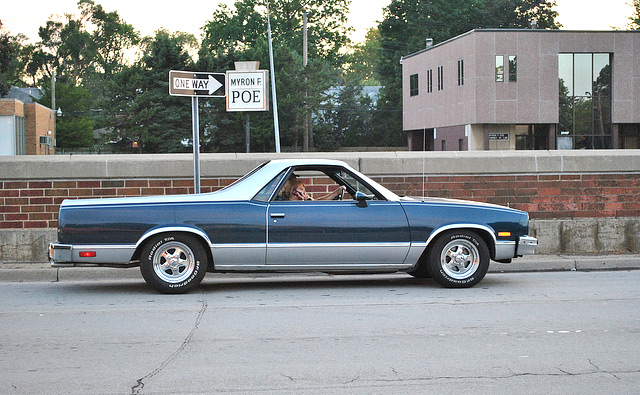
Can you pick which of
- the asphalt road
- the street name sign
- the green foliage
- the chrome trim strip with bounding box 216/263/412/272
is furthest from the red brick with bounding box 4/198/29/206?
the green foliage

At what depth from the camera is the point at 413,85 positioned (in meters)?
59.6

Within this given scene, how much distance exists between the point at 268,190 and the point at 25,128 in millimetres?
53202

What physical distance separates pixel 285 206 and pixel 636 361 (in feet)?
14.1

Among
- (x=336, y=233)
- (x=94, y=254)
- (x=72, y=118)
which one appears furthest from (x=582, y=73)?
(x=72, y=118)

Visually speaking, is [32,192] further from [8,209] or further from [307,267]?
[307,267]

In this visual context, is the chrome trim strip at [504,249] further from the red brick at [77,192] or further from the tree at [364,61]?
the tree at [364,61]

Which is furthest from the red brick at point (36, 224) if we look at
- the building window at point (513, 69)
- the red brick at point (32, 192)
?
the building window at point (513, 69)

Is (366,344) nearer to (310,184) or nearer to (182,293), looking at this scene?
(182,293)

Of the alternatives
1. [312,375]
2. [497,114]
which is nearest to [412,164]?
[312,375]

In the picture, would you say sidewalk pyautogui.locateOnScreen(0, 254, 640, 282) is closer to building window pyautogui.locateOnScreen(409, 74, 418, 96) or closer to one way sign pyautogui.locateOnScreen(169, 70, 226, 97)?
one way sign pyautogui.locateOnScreen(169, 70, 226, 97)

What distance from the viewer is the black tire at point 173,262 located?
897 centimetres

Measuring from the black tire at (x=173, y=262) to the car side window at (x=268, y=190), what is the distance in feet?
2.76

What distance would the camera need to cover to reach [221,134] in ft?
205

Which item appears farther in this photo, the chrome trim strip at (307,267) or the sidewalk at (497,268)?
the sidewalk at (497,268)
